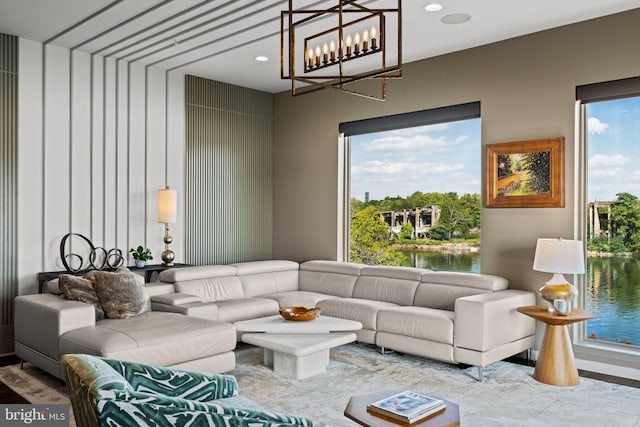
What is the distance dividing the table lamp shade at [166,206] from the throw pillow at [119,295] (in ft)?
4.34

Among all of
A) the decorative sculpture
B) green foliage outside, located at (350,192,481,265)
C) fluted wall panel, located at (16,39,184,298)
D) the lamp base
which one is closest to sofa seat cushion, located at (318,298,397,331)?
green foliage outside, located at (350,192,481,265)

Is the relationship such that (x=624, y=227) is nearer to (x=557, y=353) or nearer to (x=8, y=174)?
(x=557, y=353)

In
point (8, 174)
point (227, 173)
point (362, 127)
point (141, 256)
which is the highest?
point (362, 127)

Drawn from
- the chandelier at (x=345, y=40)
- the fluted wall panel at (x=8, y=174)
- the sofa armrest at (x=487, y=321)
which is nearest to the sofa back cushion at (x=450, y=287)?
the sofa armrest at (x=487, y=321)

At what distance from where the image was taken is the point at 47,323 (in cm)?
379

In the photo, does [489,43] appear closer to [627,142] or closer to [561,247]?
[627,142]

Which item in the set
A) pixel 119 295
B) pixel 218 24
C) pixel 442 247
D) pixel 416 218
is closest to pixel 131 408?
pixel 119 295

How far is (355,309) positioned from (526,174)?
191cm

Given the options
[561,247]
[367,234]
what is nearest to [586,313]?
[561,247]

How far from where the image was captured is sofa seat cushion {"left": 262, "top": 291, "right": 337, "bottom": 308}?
526 cm

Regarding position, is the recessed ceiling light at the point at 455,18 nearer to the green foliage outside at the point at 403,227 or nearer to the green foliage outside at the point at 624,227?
the green foliage outside at the point at 403,227

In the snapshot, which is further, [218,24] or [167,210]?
[167,210]

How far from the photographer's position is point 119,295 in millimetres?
4098

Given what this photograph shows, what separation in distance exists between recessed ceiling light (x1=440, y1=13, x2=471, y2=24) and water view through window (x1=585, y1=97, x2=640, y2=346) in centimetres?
127
